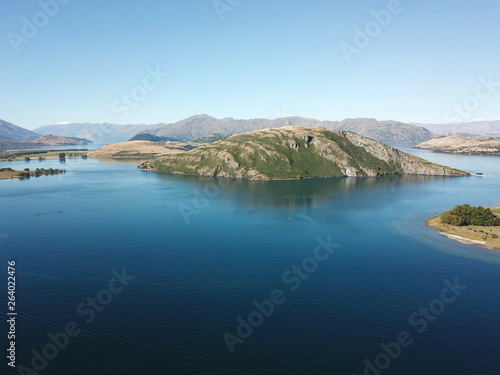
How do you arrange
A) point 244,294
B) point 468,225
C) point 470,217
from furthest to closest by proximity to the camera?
point 470,217, point 468,225, point 244,294

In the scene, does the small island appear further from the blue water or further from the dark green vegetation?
the blue water

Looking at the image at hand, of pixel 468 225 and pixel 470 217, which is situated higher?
pixel 470 217

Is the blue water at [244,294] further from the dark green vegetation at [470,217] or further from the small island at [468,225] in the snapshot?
the dark green vegetation at [470,217]

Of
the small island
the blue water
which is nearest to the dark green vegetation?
the small island

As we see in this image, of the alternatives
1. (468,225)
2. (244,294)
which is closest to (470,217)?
(468,225)

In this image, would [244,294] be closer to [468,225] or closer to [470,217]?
[468,225]

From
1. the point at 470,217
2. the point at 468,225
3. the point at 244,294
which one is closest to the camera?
the point at 244,294
